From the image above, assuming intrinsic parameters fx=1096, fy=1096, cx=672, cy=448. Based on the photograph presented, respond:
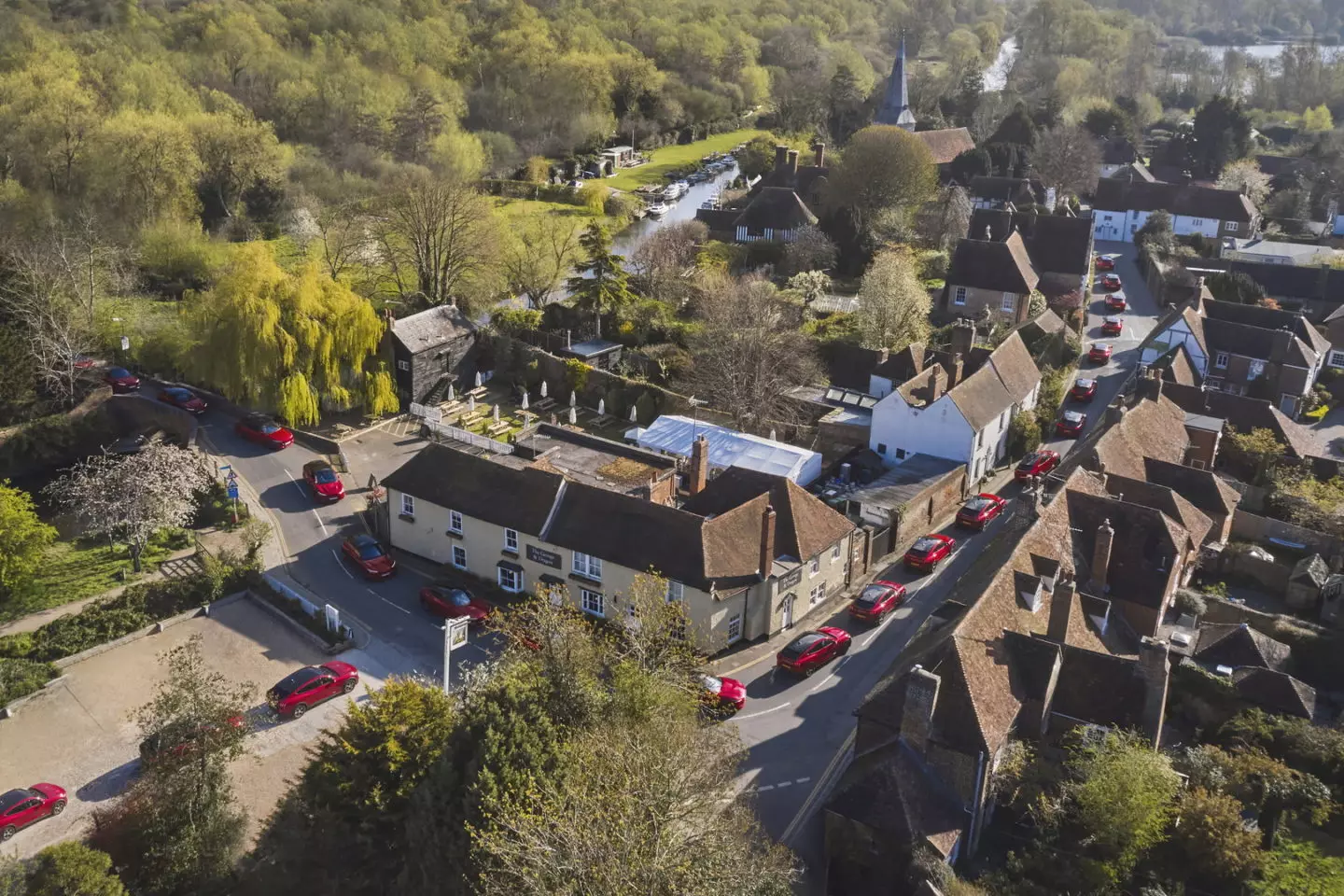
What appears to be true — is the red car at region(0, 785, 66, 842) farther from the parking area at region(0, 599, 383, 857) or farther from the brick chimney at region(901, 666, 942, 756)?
the brick chimney at region(901, 666, 942, 756)

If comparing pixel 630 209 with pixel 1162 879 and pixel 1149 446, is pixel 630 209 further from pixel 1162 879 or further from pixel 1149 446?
pixel 1162 879

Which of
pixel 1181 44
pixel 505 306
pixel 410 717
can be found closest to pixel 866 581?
pixel 410 717

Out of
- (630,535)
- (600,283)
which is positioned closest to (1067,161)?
(600,283)

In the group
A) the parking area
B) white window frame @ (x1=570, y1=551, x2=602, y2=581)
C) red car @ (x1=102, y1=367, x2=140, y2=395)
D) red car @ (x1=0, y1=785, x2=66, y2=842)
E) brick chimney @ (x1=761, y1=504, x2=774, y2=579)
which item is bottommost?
the parking area

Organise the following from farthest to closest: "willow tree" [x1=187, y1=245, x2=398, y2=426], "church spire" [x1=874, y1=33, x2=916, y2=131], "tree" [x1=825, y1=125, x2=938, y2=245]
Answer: "church spire" [x1=874, y1=33, x2=916, y2=131] → "tree" [x1=825, y1=125, x2=938, y2=245] → "willow tree" [x1=187, y1=245, x2=398, y2=426]

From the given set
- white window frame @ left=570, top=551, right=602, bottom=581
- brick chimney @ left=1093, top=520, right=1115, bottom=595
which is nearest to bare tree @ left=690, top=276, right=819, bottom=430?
white window frame @ left=570, top=551, right=602, bottom=581

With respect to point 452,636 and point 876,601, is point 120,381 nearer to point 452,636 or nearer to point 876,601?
point 452,636
